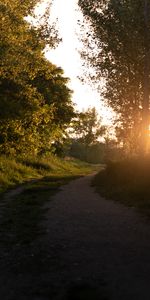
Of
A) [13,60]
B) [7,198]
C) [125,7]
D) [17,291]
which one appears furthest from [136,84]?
[17,291]

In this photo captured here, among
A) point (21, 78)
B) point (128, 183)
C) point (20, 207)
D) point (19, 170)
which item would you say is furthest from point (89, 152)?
point (20, 207)

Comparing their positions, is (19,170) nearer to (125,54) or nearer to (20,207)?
(125,54)

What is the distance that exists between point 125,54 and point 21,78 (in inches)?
374

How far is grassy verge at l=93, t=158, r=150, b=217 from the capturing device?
22870 mm

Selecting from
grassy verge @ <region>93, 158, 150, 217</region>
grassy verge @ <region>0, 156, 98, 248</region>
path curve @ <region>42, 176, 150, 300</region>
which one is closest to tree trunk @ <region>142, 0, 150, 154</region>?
grassy verge @ <region>93, 158, 150, 217</region>

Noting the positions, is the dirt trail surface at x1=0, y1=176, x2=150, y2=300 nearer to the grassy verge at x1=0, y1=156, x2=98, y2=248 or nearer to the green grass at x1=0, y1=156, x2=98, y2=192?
the grassy verge at x1=0, y1=156, x2=98, y2=248

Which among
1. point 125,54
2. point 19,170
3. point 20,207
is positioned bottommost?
point 20,207

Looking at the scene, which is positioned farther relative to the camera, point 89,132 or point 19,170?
point 89,132

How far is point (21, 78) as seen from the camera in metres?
33.1

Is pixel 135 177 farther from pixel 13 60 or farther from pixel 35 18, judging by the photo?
pixel 35 18

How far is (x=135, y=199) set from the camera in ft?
76.5

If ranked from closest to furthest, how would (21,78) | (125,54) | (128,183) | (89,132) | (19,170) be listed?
(128,183) < (21,78) < (125,54) < (19,170) < (89,132)

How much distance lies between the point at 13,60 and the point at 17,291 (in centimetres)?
2254

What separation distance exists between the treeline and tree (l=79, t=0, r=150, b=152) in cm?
464
